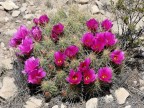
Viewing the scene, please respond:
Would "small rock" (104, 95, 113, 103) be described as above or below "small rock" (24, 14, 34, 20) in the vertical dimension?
below

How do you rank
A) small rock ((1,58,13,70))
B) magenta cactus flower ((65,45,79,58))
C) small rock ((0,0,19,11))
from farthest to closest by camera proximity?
small rock ((0,0,19,11)) < small rock ((1,58,13,70)) < magenta cactus flower ((65,45,79,58))

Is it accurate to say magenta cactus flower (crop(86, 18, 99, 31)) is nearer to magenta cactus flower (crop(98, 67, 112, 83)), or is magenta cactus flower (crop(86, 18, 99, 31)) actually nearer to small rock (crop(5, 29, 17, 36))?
magenta cactus flower (crop(98, 67, 112, 83))

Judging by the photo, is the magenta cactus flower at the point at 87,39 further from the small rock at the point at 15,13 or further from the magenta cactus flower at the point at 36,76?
the small rock at the point at 15,13

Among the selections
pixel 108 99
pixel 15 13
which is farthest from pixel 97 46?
pixel 15 13

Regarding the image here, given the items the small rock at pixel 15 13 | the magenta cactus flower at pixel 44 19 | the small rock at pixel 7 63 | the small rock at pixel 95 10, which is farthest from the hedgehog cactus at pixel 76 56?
the small rock at pixel 15 13

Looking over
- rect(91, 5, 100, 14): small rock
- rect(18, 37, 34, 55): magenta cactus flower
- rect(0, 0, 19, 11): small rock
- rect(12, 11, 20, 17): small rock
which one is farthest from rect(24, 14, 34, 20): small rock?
rect(18, 37, 34, 55): magenta cactus flower

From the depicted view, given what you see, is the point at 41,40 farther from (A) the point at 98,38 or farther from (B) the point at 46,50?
(A) the point at 98,38

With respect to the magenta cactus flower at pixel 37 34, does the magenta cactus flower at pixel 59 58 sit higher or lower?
lower
